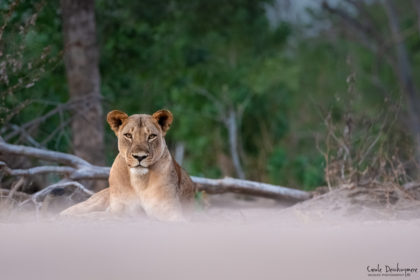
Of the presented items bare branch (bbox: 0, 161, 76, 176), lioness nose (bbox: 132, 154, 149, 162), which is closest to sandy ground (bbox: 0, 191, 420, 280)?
lioness nose (bbox: 132, 154, 149, 162)

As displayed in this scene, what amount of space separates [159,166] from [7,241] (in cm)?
159

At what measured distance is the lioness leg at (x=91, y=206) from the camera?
6.55 metres

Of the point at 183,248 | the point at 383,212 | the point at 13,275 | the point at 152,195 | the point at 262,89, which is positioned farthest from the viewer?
the point at 262,89

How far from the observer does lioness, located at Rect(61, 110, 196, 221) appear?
615cm

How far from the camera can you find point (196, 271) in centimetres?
464

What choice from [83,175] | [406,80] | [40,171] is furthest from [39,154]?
[406,80]

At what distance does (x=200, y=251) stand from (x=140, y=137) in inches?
59.6

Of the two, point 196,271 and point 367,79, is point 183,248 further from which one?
point 367,79

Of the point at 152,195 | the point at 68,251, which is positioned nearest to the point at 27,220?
the point at 152,195

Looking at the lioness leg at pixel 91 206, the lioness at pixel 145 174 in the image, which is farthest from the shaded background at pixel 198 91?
the lioness at pixel 145 174

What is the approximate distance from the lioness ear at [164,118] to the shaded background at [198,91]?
1771 millimetres

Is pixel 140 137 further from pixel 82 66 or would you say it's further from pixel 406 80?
pixel 406 80

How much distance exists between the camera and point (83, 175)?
26.8 ft

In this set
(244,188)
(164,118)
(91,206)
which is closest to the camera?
(164,118)
